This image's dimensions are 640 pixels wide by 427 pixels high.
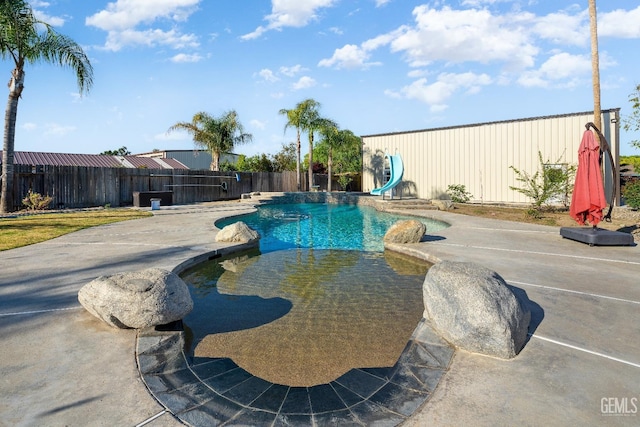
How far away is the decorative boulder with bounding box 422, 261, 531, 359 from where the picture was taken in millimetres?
2932

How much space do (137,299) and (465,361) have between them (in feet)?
10.1

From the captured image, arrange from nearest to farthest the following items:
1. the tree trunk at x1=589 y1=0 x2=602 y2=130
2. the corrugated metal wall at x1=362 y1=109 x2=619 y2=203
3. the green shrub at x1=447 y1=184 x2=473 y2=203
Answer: the tree trunk at x1=589 y1=0 x2=602 y2=130 < the corrugated metal wall at x1=362 y1=109 x2=619 y2=203 < the green shrub at x1=447 y1=184 x2=473 y2=203

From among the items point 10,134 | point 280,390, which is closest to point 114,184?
point 10,134

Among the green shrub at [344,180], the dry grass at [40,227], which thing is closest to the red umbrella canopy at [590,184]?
the dry grass at [40,227]

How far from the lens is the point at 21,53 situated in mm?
13125

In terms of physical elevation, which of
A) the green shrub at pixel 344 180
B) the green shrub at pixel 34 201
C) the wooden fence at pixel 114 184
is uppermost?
the green shrub at pixel 344 180

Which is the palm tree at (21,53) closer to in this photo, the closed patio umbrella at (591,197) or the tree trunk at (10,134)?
the tree trunk at (10,134)

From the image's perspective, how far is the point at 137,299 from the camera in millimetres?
3391

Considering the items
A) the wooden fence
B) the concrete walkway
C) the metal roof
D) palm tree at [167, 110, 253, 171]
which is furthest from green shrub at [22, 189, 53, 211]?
palm tree at [167, 110, 253, 171]

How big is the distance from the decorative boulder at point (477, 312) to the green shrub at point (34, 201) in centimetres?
1726

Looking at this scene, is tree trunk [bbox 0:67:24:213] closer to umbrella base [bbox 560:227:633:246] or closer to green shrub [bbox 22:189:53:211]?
green shrub [bbox 22:189:53:211]

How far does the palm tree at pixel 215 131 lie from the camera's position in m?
28.0

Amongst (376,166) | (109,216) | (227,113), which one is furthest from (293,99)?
(109,216)

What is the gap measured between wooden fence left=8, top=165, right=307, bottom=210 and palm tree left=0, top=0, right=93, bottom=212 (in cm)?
128
